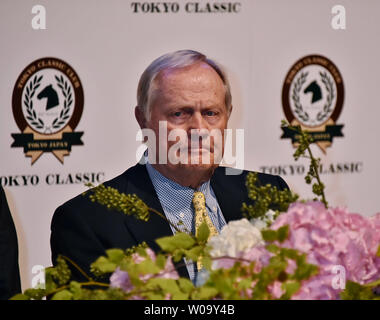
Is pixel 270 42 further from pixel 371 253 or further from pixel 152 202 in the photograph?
pixel 371 253

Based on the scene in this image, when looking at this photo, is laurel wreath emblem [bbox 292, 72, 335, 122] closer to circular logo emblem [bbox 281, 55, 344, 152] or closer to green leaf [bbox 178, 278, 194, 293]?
circular logo emblem [bbox 281, 55, 344, 152]

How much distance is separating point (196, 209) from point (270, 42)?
1434 millimetres

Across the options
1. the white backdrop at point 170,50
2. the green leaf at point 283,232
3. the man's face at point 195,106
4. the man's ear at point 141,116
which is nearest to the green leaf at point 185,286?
the green leaf at point 283,232

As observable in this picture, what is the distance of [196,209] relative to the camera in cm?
171

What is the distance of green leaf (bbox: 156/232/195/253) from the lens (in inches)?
27.9

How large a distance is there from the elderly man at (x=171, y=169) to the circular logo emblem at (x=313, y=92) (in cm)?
99

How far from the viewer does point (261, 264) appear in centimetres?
69

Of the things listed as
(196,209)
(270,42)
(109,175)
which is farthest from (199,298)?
(270,42)

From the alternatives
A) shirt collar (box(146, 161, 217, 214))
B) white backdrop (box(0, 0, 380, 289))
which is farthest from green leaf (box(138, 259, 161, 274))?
white backdrop (box(0, 0, 380, 289))

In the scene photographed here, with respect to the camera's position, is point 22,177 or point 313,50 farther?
point 313,50

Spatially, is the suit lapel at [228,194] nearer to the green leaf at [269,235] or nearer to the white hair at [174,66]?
the white hair at [174,66]

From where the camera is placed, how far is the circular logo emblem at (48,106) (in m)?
2.71

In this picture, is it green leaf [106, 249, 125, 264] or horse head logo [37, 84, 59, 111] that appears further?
horse head logo [37, 84, 59, 111]

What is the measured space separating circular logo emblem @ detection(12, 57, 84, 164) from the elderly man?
2.44 ft
